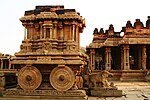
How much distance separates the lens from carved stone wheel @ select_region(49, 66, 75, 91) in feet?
30.8

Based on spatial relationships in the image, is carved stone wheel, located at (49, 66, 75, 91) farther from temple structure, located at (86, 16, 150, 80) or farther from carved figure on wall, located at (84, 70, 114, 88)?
temple structure, located at (86, 16, 150, 80)

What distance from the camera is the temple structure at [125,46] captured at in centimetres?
2620

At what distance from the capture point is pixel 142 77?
81.7ft

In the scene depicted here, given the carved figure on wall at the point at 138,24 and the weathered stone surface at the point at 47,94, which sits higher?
the carved figure on wall at the point at 138,24

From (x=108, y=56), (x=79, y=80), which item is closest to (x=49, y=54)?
(x=79, y=80)

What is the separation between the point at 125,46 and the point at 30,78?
60.0 ft

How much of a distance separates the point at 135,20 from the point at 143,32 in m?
1.89

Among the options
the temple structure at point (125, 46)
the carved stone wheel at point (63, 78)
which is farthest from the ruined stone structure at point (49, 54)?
the temple structure at point (125, 46)

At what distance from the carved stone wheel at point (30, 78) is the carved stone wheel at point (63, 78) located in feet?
1.83

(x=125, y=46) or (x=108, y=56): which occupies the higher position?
(x=125, y=46)

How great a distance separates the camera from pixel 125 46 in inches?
1045

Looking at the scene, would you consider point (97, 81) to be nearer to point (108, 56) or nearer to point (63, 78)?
point (63, 78)

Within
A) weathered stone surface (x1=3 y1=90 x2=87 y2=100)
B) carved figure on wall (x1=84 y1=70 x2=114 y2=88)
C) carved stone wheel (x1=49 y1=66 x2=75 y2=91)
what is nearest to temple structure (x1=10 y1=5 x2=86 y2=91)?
carved stone wheel (x1=49 y1=66 x2=75 y2=91)

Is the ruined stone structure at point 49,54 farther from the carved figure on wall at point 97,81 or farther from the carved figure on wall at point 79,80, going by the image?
the carved figure on wall at point 97,81
